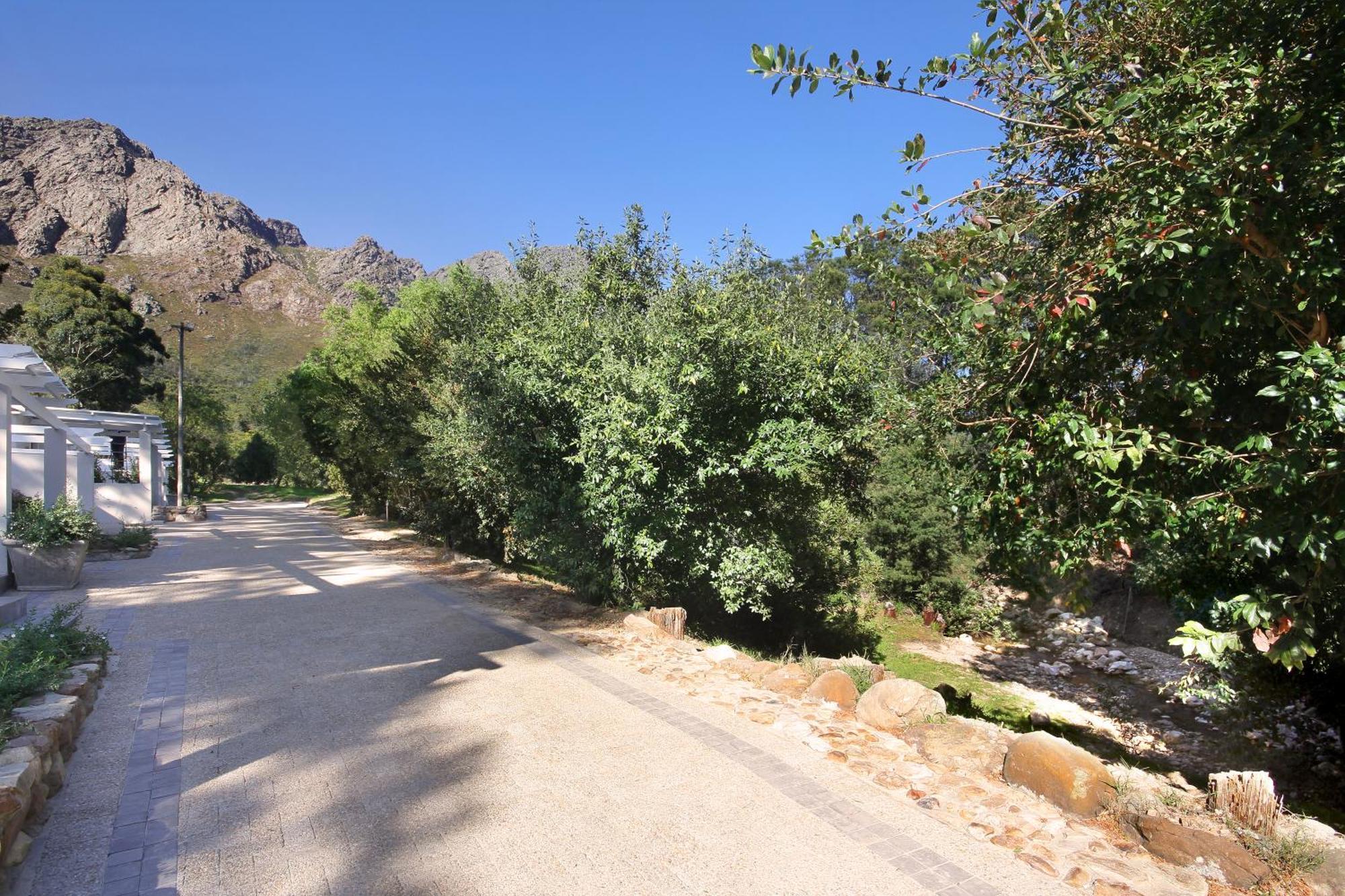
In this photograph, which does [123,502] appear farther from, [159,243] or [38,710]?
[159,243]

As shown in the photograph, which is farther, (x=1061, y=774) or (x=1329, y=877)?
(x=1061, y=774)

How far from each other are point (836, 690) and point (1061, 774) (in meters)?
1.87

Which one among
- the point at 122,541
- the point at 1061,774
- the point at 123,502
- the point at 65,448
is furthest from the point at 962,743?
the point at 123,502

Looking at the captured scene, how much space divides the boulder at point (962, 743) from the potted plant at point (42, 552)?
11287 mm

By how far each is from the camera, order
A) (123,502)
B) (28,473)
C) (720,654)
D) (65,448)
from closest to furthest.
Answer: (720,654), (28,473), (65,448), (123,502)

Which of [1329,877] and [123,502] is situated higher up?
[123,502]

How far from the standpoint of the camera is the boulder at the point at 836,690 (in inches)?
218

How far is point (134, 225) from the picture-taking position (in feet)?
318

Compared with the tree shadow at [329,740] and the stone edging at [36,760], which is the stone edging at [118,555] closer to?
the tree shadow at [329,740]

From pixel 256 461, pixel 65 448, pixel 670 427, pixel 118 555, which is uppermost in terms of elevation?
pixel 670 427

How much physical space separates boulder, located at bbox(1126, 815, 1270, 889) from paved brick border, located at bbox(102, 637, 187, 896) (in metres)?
4.60

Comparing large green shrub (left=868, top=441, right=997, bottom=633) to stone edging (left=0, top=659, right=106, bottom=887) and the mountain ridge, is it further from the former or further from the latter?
the mountain ridge

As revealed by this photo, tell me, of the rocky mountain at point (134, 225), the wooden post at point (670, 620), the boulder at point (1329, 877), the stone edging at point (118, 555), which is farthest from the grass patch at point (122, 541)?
the rocky mountain at point (134, 225)

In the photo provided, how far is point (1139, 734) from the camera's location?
10766mm
